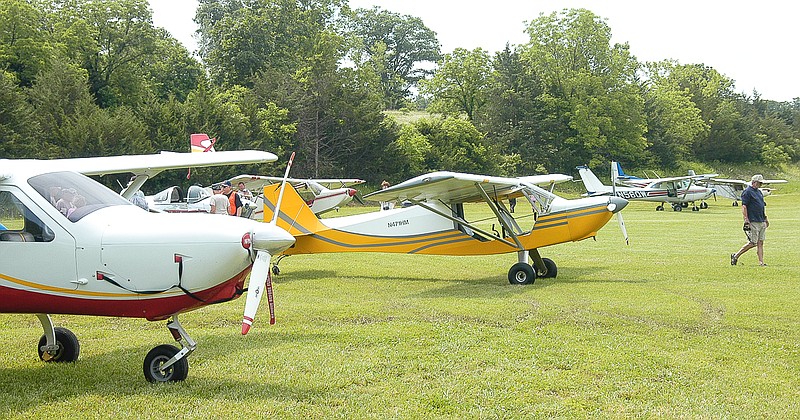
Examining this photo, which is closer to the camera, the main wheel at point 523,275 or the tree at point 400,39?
the main wheel at point 523,275

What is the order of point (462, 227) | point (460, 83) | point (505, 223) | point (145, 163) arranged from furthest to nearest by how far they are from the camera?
point (460, 83) < point (462, 227) < point (505, 223) < point (145, 163)

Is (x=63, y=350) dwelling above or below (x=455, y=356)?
above

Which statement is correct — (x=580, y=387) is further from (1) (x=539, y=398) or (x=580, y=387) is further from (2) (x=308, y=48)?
(2) (x=308, y=48)

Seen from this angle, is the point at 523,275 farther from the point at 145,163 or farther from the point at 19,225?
the point at 19,225

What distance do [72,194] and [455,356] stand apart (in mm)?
3743

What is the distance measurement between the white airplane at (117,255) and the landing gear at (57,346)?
41.7 inches

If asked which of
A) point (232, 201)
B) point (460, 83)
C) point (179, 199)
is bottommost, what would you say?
point (232, 201)

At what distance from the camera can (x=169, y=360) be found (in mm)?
6059

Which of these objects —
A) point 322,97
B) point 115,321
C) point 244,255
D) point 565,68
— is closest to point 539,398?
point 244,255

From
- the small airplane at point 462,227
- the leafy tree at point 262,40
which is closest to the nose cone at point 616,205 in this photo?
the small airplane at point 462,227

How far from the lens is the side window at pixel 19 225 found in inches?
225

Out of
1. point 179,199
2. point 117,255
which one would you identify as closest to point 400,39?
point 179,199

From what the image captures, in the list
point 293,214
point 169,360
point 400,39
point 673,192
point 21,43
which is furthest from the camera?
point 400,39

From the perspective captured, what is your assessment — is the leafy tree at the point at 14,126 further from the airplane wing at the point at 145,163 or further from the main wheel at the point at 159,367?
the main wheel at the point at 159,367
